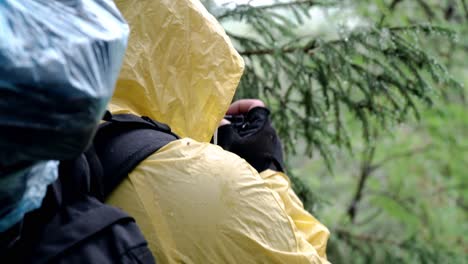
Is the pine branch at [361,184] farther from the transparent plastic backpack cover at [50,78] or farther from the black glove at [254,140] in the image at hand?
the transparent plastic backpack cover at [50,78]

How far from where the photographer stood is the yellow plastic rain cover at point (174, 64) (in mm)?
1775

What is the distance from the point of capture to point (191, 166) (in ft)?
4.78

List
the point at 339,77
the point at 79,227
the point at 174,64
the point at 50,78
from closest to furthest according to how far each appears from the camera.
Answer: the point at 50,78, the point at 79,227, the point at 174,64, the point at 339,77

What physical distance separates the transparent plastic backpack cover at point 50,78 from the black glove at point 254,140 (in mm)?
1010

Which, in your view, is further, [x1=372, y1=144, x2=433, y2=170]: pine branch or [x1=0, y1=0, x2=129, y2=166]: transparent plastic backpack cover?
[x1=372, y1=144, x2=433, y2=170]: pine branch

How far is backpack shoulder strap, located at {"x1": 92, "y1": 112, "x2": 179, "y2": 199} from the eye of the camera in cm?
143

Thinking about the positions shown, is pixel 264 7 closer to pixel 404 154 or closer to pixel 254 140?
pixel 254 140

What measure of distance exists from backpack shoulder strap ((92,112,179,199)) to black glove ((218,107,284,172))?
0.56 m

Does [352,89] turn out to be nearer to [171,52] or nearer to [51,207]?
[171,52]

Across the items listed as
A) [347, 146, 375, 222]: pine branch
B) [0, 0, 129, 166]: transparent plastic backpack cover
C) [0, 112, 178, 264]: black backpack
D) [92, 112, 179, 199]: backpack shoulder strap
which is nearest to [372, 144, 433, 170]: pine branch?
[347, 146, 375, 222]: pine branch

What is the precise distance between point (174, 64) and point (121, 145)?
0.43m

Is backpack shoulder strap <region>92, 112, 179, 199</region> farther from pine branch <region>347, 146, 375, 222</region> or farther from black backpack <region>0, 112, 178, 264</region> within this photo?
pine branch <region>347, 146, 375, 222</region>

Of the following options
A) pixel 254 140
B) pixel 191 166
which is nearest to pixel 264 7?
pixel 254 140

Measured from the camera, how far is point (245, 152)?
2.11 m
